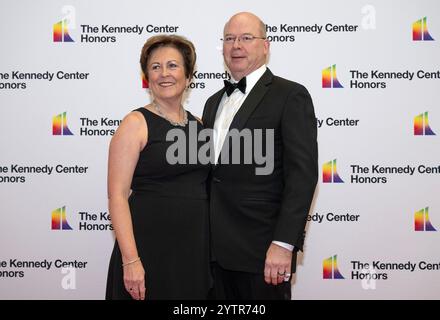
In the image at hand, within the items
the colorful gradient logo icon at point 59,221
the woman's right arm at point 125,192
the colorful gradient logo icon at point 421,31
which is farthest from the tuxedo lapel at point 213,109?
the colorful gradient logo icon at point 421,31

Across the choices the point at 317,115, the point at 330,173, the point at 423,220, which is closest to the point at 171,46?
the point at 317,115

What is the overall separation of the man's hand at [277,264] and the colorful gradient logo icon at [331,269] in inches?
56.6

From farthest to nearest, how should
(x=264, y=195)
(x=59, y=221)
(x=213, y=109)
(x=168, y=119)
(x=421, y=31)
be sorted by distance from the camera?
(x=59, y=221)
(x=421, y=31)
(x=213, y=109)
(x=168, y=119)
(x=264, y=195)

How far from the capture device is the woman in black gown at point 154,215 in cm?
219

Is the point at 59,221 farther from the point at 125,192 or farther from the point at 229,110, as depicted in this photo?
the point at 229,110

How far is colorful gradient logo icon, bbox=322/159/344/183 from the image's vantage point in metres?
3.48

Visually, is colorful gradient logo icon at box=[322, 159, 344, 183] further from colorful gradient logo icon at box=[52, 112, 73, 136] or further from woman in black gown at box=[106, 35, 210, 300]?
colorful gradient logo icon at box=[52, 112, 73, 136]

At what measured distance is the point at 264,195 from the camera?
2.24 meters

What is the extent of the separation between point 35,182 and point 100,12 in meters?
1.36

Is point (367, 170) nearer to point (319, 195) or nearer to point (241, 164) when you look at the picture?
point (319, 195)

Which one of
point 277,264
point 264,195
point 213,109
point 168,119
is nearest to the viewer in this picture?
point 277,264

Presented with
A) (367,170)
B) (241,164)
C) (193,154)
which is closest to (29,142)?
(193,154)

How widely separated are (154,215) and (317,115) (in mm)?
1711

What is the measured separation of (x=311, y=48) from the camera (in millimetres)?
3441
